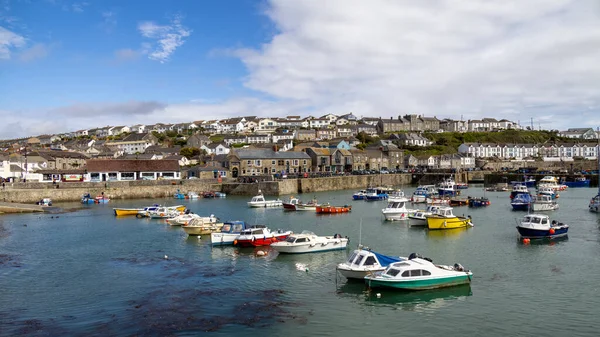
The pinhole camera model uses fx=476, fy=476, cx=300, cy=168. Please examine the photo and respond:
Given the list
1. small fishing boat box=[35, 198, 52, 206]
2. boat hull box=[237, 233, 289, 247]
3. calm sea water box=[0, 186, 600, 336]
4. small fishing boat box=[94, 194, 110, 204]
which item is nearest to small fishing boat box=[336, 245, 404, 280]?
calm sea water box=[0, 186, 600, 336]

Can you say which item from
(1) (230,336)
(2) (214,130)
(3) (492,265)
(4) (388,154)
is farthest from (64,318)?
(2) (214,130)

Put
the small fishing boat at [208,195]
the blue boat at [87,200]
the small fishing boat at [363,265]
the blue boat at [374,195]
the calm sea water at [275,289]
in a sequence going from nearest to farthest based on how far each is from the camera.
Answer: the calm sea water at [275,289] < the small fishing boat at [363,265] < the blue boat at [87,200] < the blue boat at [374,195] < the small fishing boat at [208,195]

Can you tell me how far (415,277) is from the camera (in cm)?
2100

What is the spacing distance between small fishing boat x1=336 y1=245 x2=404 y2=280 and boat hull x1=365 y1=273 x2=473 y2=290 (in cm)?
75

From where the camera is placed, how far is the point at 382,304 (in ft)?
65.7

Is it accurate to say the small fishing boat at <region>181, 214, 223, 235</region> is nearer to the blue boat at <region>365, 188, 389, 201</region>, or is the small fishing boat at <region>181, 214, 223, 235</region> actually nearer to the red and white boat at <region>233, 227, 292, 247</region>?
the red and white boat at <region>233, 227, 292, 247</region>

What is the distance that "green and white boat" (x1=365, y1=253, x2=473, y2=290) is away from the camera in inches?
827

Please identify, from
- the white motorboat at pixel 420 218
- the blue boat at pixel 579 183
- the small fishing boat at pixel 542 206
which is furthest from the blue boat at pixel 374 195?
the blue boat at pixel 579 183

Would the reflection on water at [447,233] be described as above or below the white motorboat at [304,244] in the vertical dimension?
below

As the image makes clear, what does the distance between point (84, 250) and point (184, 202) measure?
33.1 m

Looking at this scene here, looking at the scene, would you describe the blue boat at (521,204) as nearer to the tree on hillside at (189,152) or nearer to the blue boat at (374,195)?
the blue boat at (374,195)

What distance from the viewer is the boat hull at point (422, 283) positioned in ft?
68.9

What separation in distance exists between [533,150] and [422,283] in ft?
458

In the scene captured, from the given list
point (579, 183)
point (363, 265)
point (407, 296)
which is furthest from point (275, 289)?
point (579, 183)
